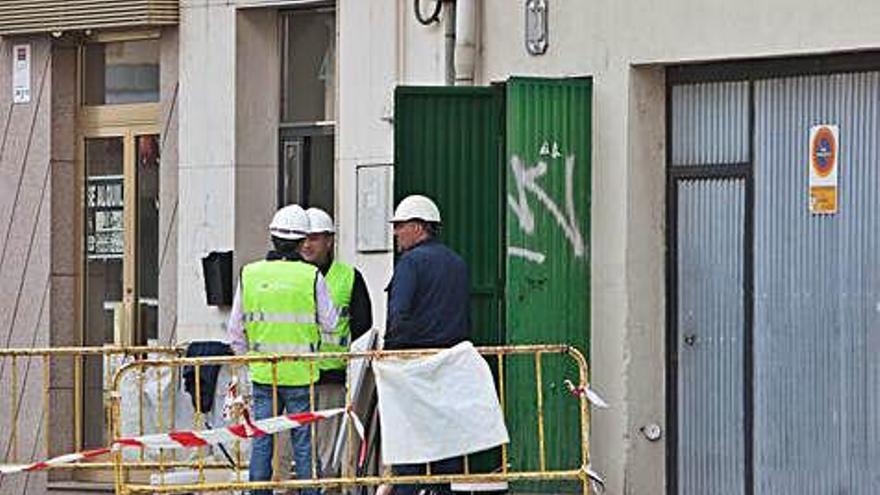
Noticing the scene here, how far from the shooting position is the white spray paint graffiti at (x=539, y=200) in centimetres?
1662

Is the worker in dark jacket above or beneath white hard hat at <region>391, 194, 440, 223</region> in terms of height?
beneath

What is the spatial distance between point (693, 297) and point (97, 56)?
6.11m

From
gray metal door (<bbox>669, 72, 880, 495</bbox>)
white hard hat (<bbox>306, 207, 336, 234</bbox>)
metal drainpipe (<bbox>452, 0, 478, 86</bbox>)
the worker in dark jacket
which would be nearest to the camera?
the worker in dark jacket

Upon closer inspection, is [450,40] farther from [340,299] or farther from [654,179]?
[340,299]

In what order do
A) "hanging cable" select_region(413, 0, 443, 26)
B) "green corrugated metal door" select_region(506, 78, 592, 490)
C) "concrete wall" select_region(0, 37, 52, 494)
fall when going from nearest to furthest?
"green corrugated metal door" select_region(506, 78, 592, 490), "hanging cable" select_region(413, 0, 443, 26), "concrete wall" select_region(0, 37, 52, 494)

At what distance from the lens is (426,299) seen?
15.7 meters

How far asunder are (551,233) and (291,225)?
174 centimetres

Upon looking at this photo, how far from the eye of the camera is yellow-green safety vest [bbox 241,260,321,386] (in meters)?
15.8

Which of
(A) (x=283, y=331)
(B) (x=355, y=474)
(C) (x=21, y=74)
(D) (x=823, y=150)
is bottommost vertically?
(B) (x=355, y=474)

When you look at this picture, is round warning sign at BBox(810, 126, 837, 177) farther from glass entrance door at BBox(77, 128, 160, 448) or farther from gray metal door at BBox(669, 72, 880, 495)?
glass entrance door at BBox(77, 128, 160, 448)

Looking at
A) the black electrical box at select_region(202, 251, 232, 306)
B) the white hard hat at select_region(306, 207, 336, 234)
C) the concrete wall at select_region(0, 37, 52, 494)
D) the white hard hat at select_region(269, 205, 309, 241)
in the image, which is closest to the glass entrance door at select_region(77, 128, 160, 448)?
the concrete wall at select_region(0, 37, 52, 494)

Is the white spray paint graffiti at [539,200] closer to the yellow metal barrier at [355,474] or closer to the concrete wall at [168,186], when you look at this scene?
the yellow metal barrier at [355,474]

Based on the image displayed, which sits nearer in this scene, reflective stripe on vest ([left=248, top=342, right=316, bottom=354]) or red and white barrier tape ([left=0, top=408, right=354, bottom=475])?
red and white barrier tape ([left=0, top=408, right=354, bottom=475])

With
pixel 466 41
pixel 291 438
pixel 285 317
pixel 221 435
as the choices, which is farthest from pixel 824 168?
pixel 221 435
